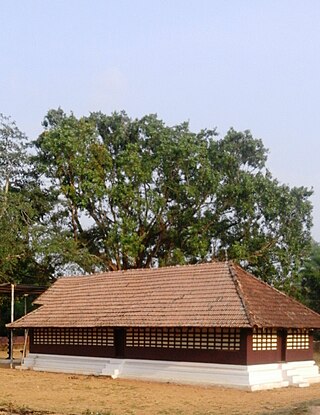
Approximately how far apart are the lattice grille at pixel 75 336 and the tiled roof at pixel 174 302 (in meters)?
0.52

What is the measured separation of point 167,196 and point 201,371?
51.2 feet

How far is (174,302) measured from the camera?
21.2 metres

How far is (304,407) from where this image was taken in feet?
48.1

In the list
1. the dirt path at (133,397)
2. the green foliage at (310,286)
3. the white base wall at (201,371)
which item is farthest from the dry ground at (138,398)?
the green foliage at (310,286)

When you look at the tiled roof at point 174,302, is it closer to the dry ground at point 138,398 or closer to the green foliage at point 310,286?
the dry ground at point 138,398

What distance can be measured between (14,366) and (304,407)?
1392 cm

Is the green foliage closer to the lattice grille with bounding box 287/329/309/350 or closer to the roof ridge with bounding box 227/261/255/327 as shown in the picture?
the lattice grille with bounding box 287/329/309/350

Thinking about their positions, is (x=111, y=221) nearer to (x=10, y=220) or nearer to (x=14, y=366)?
(x=10, y=220)

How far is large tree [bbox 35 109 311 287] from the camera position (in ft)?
108

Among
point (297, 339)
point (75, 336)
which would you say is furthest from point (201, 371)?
point (75, 336)

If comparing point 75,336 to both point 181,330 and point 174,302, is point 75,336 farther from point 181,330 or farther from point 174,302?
point 181,330

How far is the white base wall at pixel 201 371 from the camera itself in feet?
61.5

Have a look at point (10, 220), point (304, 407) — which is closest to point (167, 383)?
point (304, 407)

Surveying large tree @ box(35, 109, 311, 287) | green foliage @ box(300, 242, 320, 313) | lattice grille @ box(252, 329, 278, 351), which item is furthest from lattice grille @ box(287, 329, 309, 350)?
green foliage @ box(300, 242, 320, 313)
